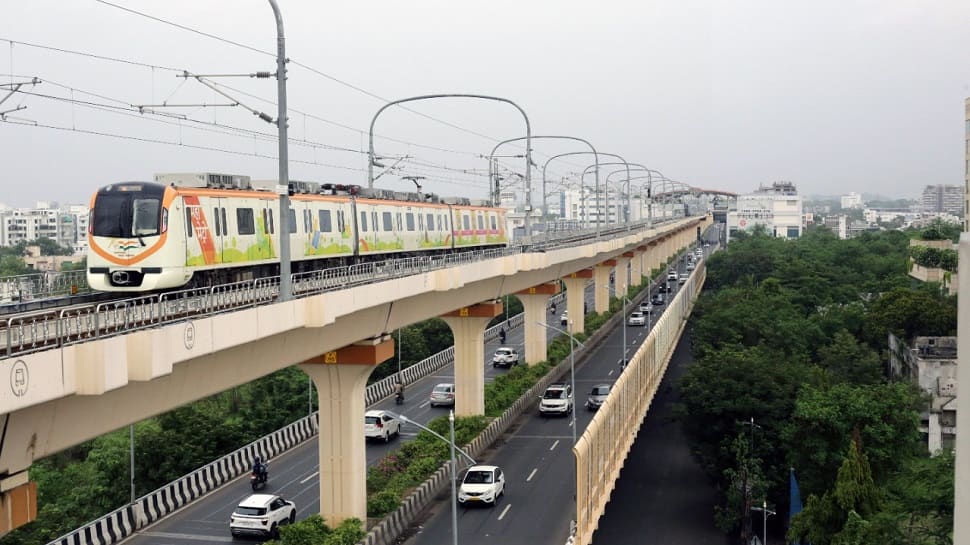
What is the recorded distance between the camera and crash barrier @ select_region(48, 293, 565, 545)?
3041cm

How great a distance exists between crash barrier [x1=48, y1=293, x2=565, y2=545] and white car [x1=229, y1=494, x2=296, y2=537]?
3.39m

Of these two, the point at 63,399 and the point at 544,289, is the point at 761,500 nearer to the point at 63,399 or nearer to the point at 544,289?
the point at 544,289

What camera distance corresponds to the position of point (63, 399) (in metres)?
16.9

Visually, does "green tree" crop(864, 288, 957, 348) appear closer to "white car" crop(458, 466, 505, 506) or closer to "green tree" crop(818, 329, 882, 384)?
"green tree" crop(818, 329, 882, 384)

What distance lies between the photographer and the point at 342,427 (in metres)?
31.6

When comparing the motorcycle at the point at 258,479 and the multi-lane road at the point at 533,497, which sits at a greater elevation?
the motorcycle at the point at 258,479

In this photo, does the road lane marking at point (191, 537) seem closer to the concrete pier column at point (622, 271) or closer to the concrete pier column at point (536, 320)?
the concrete pier column at point (536, 320)

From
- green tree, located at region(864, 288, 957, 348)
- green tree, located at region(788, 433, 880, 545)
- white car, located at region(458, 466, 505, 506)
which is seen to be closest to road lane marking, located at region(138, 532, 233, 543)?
white car, located at region(458, 466, 505, 506)

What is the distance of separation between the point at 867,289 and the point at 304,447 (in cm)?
6539

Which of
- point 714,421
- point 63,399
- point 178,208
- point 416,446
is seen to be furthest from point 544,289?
point 63,399

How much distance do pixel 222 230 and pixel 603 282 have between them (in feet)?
208

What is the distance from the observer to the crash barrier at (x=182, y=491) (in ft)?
99.8

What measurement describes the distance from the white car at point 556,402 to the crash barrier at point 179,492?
1157 cm

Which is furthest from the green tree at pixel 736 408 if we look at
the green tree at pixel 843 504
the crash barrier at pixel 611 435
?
the green tree at pixel 843 504
